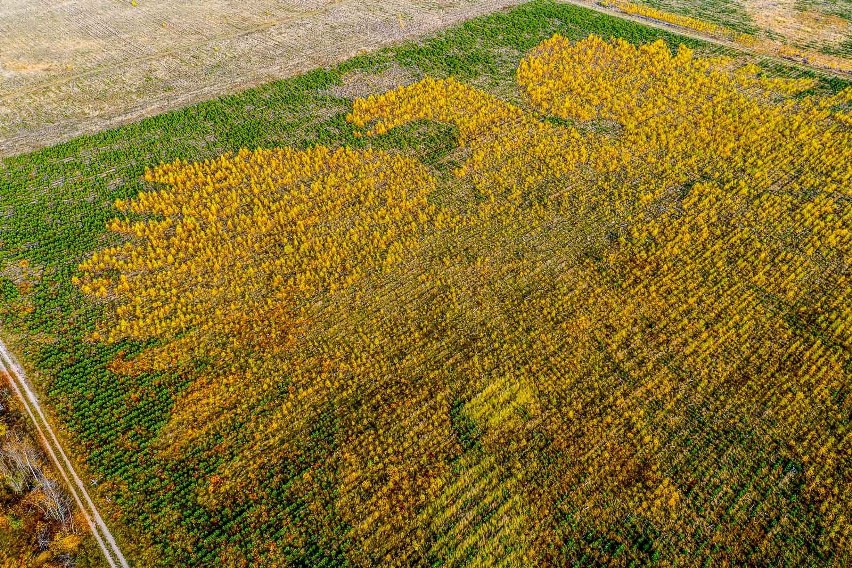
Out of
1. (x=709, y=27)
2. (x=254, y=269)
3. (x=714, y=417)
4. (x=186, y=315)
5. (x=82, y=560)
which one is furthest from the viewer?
(x=709, y=27)

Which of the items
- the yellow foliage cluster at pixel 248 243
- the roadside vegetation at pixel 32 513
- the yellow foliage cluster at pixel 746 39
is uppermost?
the yellow foliage cluster at pixel 746 39

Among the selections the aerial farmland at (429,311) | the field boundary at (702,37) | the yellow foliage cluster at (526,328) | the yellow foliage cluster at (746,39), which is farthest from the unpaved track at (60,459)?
the yellow foliage cluster at (746,39)

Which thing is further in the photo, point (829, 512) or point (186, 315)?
point (186, 315)

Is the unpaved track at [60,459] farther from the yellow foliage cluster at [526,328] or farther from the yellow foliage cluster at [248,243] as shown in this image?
the yellow foliage cluster at [248,243]

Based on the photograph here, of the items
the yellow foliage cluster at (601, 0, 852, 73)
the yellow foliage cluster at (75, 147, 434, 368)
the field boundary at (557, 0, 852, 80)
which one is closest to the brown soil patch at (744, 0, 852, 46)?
the yellow foliage cluster at (601, 0, 852, 73)

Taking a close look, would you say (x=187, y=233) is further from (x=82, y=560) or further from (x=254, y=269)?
(x=82, y=560)

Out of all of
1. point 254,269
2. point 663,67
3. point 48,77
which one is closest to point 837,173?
point 663,67
